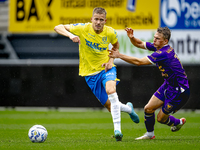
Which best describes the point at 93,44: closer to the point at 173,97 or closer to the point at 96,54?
the point at 96,54

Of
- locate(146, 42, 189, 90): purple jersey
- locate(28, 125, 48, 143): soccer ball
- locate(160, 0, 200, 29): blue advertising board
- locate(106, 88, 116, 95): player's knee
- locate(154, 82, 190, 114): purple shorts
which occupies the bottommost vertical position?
locate(28, 125, 48, 143): soccer ball

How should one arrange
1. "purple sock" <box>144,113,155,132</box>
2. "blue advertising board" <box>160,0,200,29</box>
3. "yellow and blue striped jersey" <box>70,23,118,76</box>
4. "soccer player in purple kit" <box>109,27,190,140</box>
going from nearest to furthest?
1. "soccer player in purple kit" <box>109,27,190,140</box>
2. "purple sock" <box>144,113,155,132</box>
3. "yellow and blue striped jersey" <box>70,23,118,76</box>
4. "blue advertising board" <box>160,0,200,29</box>

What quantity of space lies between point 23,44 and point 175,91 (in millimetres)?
10481

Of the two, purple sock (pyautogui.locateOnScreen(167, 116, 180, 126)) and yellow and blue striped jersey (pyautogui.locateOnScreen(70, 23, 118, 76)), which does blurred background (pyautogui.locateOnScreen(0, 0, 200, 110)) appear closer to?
purple sock (pyautogui.locateOnScreen(167, 116, 180, 126))

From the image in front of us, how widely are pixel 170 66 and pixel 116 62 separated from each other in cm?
795

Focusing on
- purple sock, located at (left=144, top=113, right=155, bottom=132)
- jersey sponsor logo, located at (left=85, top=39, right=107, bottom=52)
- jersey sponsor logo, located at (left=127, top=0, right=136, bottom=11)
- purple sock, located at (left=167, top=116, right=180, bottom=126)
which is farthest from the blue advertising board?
purple sock, located at (left=144, top=113, right=155, bottom=132)

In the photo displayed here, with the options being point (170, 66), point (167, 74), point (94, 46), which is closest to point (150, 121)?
point (167, 74)

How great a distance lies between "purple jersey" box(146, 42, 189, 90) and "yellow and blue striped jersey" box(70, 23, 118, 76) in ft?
3.36

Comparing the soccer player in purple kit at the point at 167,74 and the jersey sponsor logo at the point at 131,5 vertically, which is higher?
the jersey sponsor logo at the point at 131,5

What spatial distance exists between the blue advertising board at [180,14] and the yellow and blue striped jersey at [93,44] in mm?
7890

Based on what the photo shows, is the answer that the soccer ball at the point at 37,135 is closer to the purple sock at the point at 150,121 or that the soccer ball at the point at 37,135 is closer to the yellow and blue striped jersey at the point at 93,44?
the yellow and blue striped jersey at the point at 93,44

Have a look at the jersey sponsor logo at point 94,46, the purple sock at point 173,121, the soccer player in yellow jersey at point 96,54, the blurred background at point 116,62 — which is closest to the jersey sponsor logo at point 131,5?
the blurred background at point 116,62

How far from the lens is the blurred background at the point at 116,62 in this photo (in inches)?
543

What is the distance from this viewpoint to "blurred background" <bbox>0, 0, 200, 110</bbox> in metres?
13.8
